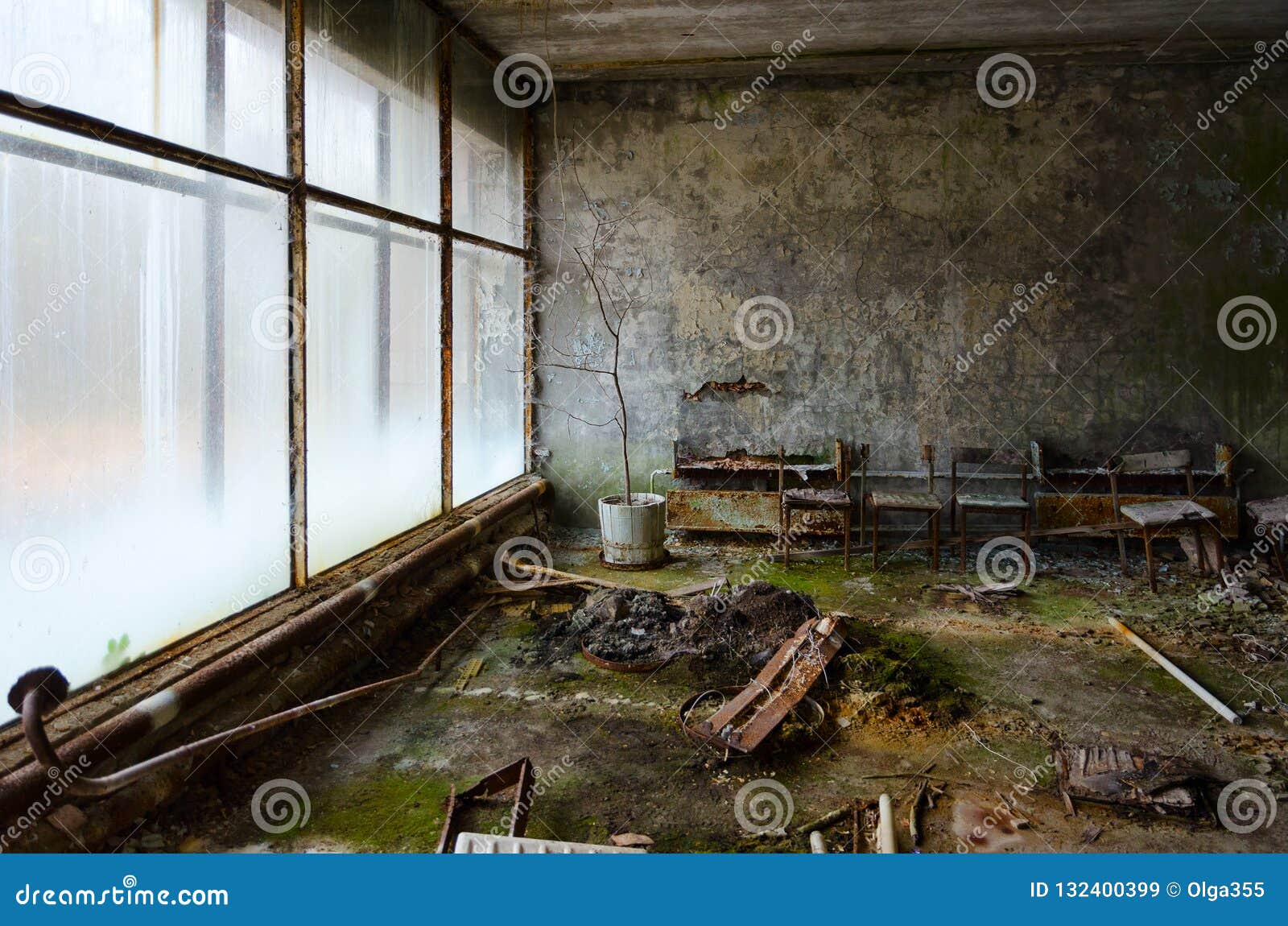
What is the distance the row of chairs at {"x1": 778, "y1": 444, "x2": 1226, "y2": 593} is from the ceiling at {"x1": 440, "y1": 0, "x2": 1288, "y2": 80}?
305 cm

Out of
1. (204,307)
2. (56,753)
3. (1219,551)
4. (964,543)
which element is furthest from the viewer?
(964,543)

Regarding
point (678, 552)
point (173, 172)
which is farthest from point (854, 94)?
point (173, 172)

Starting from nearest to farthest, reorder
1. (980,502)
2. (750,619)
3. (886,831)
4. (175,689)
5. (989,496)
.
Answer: (886,831) → (175,689) → (750,619) → (980,502) → (989,496)

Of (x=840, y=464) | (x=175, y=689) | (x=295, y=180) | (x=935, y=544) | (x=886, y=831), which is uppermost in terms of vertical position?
(x=295, y=180)

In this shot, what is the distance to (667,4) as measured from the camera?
578cm

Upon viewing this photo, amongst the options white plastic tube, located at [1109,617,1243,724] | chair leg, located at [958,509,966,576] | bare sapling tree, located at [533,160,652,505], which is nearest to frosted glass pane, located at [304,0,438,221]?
bare sapling tree, located at [533,160,652,505]

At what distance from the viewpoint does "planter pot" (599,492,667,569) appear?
20.7ft

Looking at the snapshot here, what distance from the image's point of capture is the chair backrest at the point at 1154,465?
253 inches

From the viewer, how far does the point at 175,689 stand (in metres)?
3.08

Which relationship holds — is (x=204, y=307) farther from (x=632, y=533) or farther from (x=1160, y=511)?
(x=1160, y=511)

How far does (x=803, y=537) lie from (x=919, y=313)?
2.10m

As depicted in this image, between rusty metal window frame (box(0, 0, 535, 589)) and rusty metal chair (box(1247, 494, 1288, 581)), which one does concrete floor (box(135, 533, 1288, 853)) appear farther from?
rusty metal window frame (box(0, 0, 535, 589))

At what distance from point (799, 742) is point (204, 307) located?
308 centimetres

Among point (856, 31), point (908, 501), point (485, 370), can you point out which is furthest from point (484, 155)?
point (908, 501)
